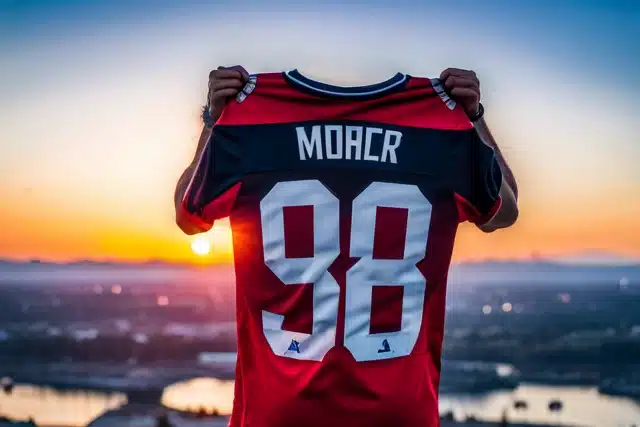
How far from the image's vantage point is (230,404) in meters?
18.7

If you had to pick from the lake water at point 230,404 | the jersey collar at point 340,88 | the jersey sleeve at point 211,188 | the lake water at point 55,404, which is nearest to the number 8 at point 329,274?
the jersey sleeve at point 211,188

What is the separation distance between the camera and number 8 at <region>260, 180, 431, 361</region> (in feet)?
5.48

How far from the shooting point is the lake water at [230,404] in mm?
19562

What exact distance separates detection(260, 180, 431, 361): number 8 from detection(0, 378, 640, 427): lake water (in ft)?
55.8

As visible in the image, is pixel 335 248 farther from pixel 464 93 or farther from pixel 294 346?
pixel 464 93

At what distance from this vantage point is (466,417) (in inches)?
842

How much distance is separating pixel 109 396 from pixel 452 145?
24267 mm

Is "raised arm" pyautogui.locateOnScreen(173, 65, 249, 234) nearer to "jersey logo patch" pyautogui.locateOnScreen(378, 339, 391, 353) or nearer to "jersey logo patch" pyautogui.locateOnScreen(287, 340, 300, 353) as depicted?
"jersey logo patch" pyautogui.locateOnScreen(287, 340, 300, 353)

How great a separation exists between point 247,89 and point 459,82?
20.3 inches

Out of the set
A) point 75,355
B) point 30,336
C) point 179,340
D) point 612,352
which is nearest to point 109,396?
point 75,355

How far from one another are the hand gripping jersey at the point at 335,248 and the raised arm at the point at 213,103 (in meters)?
0.07

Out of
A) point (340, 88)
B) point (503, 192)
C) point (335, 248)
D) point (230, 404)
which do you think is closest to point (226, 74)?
point (340, 88)

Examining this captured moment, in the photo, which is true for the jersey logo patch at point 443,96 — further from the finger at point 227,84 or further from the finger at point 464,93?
the finger at point 227,84

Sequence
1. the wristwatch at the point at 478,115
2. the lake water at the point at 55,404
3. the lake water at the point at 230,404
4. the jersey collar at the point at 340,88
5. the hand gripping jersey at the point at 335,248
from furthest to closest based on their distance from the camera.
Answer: the lake water at the point at 230,404, the lake water at the point at 55,404, the wristwatch at the point at 478,115, the jersey collar at the point at 340,88, the hand gripping jersey at the point at 335,248
